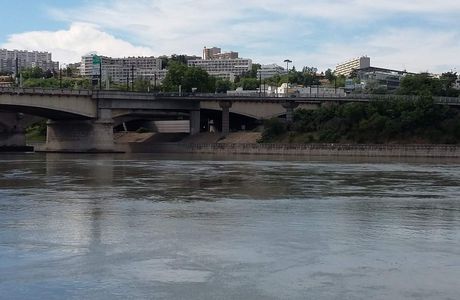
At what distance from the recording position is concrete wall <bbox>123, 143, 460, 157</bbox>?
96250 mm

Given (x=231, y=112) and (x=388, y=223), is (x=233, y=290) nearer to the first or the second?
(x=388, y=223)

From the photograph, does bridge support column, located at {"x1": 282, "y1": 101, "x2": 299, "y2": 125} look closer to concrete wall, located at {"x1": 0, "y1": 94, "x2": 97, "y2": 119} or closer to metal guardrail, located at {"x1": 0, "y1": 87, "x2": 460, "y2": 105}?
metal guardrail, located at {"x1": 0, "y1": 87, "x2": 460, "y2": 105}

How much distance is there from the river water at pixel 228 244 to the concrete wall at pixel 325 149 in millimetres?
59723

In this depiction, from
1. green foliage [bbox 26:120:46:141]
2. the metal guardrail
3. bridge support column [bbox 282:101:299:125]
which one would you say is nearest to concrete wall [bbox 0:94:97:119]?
the metal guardrail

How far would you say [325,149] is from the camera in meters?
102

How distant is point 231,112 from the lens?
126 m

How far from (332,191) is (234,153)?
70.5m

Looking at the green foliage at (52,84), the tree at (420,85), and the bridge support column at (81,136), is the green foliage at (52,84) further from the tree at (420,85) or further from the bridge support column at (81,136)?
the tree at (420,85)

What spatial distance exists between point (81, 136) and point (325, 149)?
39.4m

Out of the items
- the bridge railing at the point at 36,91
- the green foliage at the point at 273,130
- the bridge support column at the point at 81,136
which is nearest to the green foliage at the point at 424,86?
the green foliage at the point at 273,130

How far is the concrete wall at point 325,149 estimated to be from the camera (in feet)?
316

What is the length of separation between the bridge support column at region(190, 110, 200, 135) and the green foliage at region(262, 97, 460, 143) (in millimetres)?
16045

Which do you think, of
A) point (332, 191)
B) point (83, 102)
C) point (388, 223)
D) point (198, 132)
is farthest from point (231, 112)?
point (388, 223)

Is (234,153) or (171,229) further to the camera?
(234,153)
